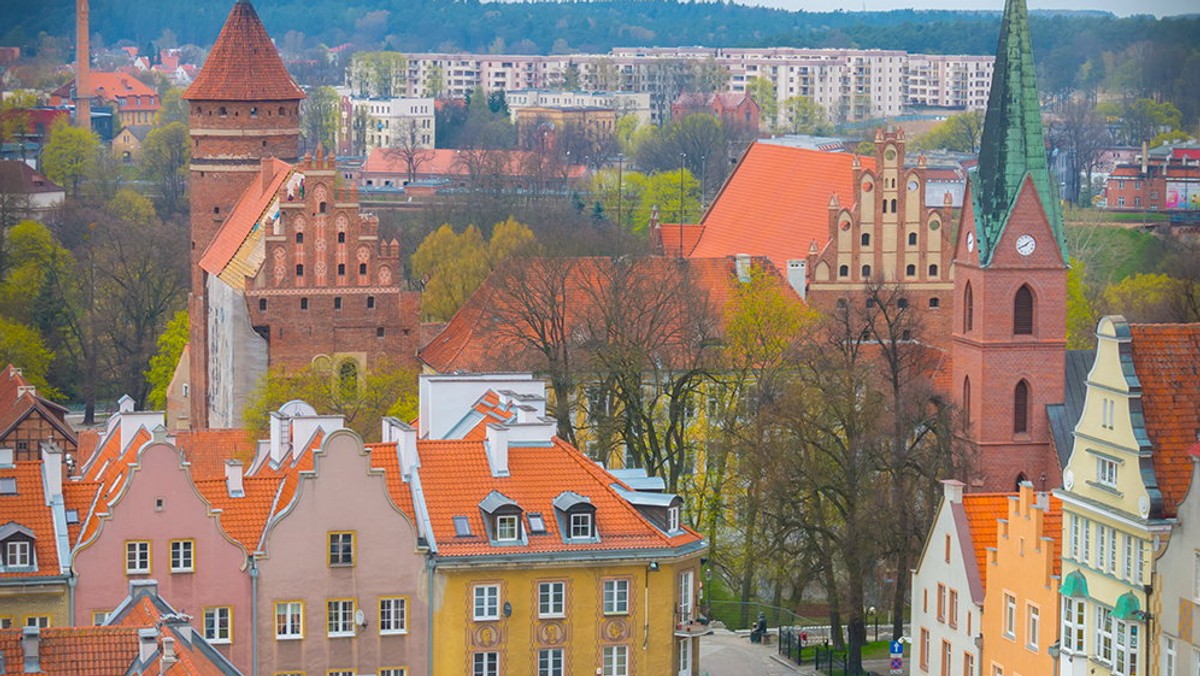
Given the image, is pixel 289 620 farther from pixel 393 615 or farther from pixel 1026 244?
pixel 1026 244

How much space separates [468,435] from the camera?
54562 mm

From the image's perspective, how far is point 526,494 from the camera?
167ft

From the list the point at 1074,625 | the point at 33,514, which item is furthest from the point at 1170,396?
the point at 33,514

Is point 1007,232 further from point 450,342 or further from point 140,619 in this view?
point 140,619

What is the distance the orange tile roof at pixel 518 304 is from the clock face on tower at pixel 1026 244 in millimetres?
11391

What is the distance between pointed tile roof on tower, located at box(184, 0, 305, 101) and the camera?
88938 millimetres

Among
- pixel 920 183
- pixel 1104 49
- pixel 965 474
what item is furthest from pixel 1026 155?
pixel 1104 49

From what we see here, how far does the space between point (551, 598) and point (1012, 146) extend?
2263 centimetres

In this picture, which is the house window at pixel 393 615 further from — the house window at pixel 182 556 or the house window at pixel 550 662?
the house window at pixel 182 556

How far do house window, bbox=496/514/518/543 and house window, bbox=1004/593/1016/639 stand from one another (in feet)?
26.9

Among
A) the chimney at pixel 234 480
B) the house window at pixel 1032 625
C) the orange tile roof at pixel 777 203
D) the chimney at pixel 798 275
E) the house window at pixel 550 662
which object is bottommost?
the house window at pixel 550 662

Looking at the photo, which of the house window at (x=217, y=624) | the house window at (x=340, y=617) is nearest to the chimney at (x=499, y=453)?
the house window at (x=340, y=617)

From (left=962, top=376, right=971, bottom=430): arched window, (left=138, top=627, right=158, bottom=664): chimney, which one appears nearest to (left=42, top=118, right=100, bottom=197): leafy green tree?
(left=962, top=376, right=971, bottom=430): arched window

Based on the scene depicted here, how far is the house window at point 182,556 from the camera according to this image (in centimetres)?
4872
